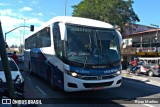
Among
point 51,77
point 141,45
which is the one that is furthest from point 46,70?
point 141,45

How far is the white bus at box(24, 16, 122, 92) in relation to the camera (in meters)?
9.52

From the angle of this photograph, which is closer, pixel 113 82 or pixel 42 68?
pixel 113 82

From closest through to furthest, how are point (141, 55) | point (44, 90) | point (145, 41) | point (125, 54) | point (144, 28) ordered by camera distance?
1. point (44, 90)
2. point (141, 55)
3. point (125, 54)
4. point (145, 41)
5. point (144, 28)

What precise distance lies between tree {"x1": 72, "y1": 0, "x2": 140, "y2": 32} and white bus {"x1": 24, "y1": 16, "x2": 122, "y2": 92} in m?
33.3

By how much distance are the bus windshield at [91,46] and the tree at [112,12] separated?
110 feet

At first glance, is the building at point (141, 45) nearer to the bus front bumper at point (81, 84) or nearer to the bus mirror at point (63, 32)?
the bus front bumper at point (81, 84)

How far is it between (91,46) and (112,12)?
35.7 m

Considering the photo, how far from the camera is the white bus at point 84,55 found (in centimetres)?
952

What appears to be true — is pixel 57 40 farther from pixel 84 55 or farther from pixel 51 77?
pixel 51 77

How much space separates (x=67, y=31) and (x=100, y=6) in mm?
36979

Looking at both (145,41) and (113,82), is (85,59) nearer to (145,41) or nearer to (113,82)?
(113,82)

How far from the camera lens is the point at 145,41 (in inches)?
1986

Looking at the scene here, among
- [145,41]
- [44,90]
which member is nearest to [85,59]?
[44,90]

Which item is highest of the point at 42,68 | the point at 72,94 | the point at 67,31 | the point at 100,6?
the point at 100,6
